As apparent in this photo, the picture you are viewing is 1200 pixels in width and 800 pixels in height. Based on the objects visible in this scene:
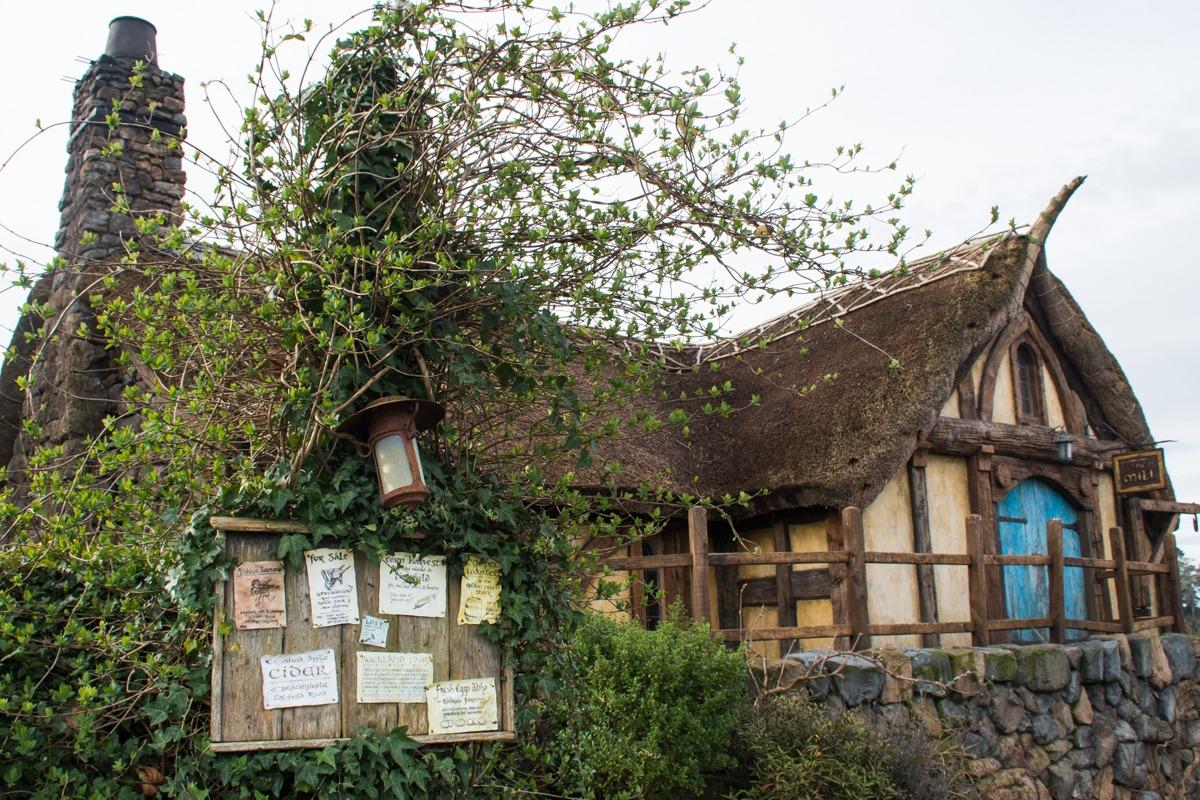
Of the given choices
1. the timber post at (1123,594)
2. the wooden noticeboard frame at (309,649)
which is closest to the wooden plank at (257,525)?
the wooden noticeboard frame at (309,649)

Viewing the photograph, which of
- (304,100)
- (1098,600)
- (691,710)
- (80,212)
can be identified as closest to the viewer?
(304,100)

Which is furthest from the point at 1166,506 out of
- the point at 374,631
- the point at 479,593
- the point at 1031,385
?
the point at 374,631

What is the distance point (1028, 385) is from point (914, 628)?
4.68 m

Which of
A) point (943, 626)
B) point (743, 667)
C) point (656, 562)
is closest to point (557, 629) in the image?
point (743, 667)

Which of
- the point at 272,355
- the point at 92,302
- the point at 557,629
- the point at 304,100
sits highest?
the point at 304,100

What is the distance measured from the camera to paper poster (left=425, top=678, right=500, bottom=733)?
12.7 feet

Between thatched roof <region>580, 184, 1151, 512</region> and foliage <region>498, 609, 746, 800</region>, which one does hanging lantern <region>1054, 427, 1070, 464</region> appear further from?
foliage <region>498, 609, 746, 800</region>

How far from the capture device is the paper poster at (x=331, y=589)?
147 inches

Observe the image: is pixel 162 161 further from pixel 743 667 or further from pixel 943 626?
pixel 943 626

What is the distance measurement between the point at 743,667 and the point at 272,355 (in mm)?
3156

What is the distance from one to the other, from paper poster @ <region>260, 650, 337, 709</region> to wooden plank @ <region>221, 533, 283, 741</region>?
0.08 feet

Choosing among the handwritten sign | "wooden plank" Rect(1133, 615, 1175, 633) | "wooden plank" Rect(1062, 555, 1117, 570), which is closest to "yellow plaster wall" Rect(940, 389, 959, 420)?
"wooden plank" Rect(1062, 555, 1117, 570)

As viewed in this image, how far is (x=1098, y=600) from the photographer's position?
36.8 ft

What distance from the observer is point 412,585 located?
154 inches
